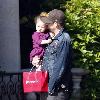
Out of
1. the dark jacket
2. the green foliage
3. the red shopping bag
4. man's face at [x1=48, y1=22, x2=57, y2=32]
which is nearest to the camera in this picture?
the dark jacket

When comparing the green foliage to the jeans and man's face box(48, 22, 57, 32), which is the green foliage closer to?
man's face box(48, 22, 57, 32)

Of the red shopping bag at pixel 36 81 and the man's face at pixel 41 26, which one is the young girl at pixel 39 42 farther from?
the red shopping bag at pixel 36 81

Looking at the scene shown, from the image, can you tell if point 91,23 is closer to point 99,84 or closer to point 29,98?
point 99,84

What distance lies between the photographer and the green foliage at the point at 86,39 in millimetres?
8633

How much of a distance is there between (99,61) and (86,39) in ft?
1.46

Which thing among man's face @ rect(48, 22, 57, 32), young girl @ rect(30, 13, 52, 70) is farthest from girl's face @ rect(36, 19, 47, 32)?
man's face @ rect(48, 22, 57, 32)

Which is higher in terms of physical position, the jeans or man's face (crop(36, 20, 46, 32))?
man's face (crop(36, 20, 46, 32))

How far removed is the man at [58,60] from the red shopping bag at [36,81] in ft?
0.54

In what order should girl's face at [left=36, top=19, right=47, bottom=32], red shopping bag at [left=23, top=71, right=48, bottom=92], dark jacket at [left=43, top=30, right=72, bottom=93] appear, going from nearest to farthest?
dark jacket at [left=43, top=30, right=72, bottom=93]
red shopping bag at [left=23, top=71, right=48, bottom=92]
girl's face at [left=36, top=19, right=47, bottom=32]

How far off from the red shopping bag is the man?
0.16 meters

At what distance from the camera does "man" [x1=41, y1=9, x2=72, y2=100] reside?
658 cm

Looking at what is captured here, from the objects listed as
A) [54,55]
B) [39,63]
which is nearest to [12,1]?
[39,63]

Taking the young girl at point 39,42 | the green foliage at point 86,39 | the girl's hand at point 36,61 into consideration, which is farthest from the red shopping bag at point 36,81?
the green foliage at point 86,39

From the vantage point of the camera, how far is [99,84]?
8.80 metres
